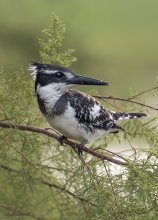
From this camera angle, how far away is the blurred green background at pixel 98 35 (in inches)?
296

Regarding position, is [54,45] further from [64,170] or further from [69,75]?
[64,170]

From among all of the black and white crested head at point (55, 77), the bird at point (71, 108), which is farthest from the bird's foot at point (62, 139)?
the black and white crested head at point (55, 77)

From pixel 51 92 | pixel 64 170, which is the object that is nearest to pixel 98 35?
pixel 64 170

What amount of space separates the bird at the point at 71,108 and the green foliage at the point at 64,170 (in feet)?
0.11

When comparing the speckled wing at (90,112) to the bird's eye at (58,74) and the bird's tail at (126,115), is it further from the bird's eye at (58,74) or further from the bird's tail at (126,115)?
the bird's eye at (58,74)

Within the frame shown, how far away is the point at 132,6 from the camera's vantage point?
11.5 meters

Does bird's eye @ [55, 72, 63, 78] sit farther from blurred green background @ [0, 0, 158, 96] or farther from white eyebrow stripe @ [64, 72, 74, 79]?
blurred green background @ [0, 0, 158, 96]

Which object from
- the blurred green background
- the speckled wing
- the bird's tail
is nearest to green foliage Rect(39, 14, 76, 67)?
the speckled wing

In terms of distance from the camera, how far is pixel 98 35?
35.0 ft

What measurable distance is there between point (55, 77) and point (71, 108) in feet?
0.46

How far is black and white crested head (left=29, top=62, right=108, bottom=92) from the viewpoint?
2.28 meters

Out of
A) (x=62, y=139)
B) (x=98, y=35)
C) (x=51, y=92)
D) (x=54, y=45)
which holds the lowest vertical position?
(x=98, y=35)

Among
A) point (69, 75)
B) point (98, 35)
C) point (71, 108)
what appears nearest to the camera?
point (69, 75)

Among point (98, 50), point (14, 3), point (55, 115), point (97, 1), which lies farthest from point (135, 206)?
point (97, 1)
